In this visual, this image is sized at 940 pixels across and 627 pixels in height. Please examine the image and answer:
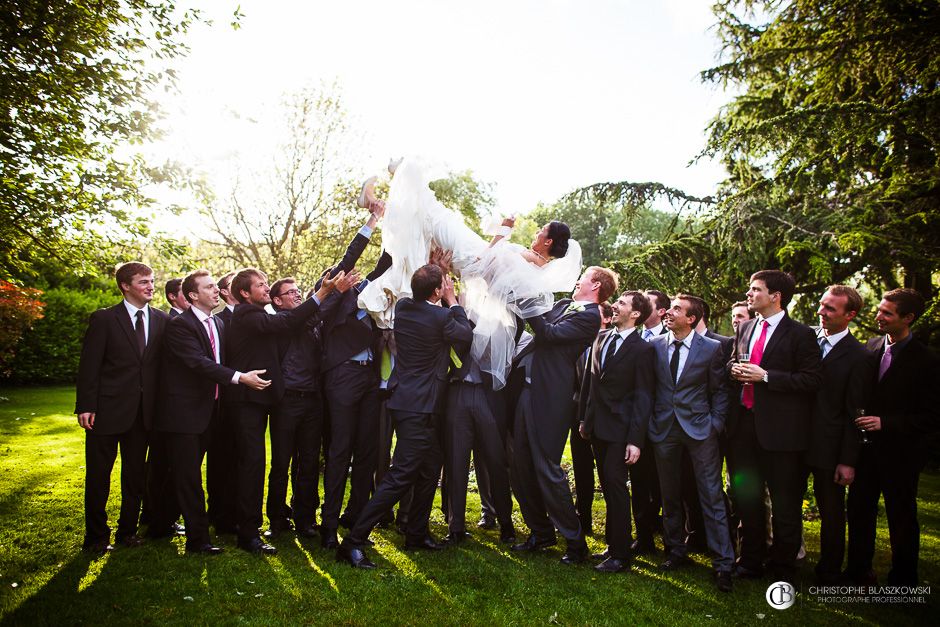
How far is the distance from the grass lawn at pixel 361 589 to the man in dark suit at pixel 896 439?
16.4 inches

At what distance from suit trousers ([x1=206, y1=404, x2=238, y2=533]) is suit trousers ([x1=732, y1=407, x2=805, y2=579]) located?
441cm

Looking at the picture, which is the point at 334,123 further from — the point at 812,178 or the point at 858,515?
the point at 858,515

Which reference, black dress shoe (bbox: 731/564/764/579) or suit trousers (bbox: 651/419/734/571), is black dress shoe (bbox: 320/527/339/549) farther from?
black dress shoe (bbox: 731/564/764/579)

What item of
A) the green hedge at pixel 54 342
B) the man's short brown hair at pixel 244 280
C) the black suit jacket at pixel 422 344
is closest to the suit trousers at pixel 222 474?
the man's short brown hair at pixel 244 280

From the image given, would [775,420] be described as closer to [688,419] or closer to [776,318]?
[688,419]

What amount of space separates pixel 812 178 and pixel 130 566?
825 centimetres

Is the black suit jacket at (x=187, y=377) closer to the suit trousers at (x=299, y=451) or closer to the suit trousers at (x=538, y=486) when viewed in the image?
the suit trousers at (x=299, y=451)

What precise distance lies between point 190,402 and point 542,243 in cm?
325

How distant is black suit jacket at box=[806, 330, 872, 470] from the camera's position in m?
4.80

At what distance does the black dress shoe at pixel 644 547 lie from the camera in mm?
5594

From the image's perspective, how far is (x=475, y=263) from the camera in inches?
211

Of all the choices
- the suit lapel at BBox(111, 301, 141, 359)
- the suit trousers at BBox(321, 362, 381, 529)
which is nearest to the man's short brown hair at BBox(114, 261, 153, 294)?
the suit lapel at BBox(111, 301, 141, 359)

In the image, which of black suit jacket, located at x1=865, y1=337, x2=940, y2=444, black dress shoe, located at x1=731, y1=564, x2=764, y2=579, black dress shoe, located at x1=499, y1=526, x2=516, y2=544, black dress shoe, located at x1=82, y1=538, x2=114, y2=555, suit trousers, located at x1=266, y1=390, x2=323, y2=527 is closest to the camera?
black suit jacket, located at x1=865, y1=337, x2=940, y2=444

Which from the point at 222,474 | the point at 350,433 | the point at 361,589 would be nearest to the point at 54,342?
the point at 222,474
